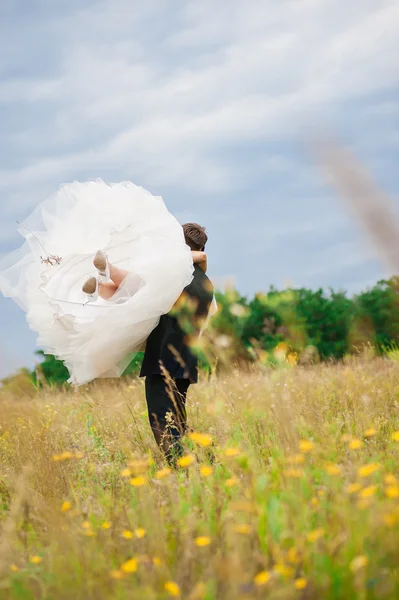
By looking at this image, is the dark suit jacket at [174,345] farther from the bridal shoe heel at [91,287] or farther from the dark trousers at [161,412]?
the bridal shoe heel at [91,287]

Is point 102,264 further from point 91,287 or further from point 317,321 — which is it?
point 317,321

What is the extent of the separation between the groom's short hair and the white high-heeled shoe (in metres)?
0.97

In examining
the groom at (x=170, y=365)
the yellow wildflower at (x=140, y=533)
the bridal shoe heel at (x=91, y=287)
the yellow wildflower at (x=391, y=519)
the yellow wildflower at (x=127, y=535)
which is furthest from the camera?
the groom at (x=170, y=365)

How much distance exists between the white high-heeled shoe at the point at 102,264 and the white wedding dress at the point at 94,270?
6.6 inches

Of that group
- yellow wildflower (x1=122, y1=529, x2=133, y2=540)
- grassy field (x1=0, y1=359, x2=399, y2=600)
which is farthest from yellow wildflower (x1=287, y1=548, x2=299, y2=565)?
yellow wildflower (x1=122, y1=529, x2=133, y2=540)

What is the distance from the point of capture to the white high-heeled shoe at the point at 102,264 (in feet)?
14.7

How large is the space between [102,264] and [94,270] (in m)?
0.63

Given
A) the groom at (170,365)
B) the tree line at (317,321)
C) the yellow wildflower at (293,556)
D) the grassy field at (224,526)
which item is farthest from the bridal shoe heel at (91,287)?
the tree line at (317,321)

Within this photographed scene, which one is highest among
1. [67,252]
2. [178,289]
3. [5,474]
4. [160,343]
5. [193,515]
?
[67,252]

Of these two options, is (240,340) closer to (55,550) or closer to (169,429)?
(169,429)

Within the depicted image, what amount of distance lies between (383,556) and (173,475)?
2057 millimetres

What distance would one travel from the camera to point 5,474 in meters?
→ 4.92

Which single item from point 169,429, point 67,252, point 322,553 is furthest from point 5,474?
point 322,553

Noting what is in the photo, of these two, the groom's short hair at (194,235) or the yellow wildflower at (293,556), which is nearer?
the yellow wildflower at (293,556)
